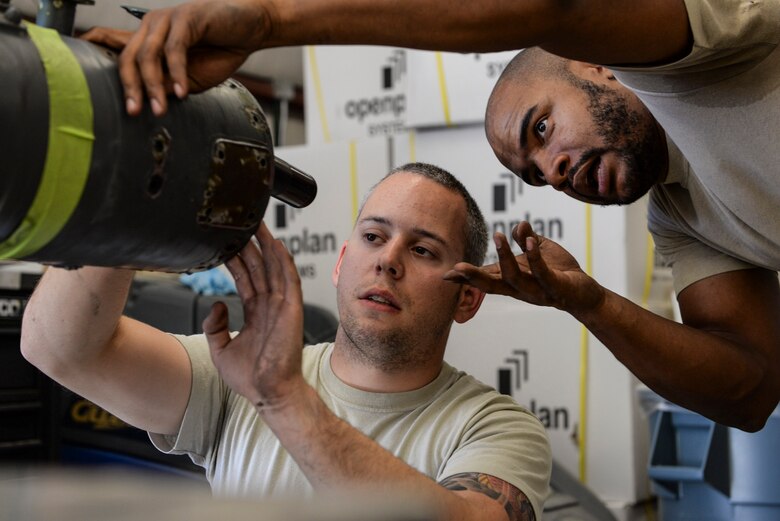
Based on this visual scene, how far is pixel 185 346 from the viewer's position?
4.78 ft

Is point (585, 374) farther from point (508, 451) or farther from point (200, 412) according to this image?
point (200, 412)

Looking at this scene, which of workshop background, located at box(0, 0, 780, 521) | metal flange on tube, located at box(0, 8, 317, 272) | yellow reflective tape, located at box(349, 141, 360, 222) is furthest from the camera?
yellow reflective tape, located at box(349, 141, 360, 222)

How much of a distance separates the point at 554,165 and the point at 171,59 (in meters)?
0.73

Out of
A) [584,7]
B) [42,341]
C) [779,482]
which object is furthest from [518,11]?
[779,482]

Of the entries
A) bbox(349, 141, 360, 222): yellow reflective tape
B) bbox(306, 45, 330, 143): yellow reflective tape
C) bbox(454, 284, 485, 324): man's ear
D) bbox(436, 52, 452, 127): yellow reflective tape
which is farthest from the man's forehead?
bbox(306, 45, 330, 143): yellow reflective tape

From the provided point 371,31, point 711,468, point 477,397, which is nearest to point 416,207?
point 477,397

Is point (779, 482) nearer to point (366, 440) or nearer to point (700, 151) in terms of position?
point (700, 151)

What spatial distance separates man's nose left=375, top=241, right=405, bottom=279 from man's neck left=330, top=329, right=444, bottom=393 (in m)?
0.12

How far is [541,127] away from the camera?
4.77 feet

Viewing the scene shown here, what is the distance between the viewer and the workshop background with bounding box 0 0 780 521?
2.43 metres

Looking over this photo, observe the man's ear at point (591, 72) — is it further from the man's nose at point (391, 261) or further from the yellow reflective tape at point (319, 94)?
the yellow reflective tape at point (319, 94)

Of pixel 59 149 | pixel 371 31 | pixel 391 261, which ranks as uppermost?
pixel 371 31

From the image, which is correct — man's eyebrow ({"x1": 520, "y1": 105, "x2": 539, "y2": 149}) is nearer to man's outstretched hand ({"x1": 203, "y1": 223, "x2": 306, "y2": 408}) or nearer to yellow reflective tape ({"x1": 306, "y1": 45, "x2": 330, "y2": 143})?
man's outstretched hand ({"x1": 203, "y1": 223, "x2": 306, "y2": 408})

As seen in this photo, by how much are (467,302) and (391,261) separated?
21 centimetres
